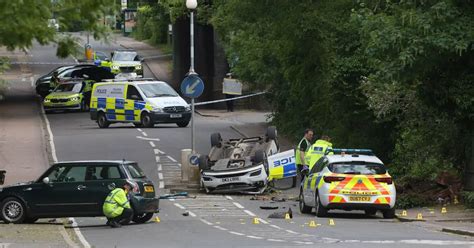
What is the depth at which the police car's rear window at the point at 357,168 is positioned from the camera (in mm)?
24669

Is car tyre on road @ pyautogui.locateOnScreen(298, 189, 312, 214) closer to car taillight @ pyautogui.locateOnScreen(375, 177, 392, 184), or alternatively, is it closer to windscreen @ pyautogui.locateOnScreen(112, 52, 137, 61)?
car taillight @ pyautogui.locateOnScreen(375, 177, 392, 184)

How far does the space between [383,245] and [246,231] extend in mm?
3955

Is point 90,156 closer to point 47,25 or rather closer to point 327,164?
point 327,164

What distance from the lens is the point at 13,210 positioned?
81.9 ft

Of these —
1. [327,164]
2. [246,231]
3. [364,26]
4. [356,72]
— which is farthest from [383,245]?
[356,72]

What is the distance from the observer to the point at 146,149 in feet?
131

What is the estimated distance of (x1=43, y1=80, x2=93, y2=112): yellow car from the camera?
55250 mm

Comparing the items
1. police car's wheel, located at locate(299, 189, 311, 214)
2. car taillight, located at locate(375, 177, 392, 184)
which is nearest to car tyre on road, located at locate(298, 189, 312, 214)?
police car's wheel, located at locate(299, 189, 311, 214)

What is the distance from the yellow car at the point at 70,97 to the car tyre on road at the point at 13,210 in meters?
30.4

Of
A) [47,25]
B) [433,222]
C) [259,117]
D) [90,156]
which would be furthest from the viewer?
[259,117]

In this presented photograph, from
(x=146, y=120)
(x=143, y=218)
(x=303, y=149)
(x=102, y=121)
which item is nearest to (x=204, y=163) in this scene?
(x=303, y=149)

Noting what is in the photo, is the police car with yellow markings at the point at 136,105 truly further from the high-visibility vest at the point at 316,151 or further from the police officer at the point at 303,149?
the high-visibility vest at the point at 316,151

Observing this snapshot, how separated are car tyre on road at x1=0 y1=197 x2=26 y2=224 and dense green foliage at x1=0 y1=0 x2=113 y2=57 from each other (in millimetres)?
12722

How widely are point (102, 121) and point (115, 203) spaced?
2401 centimetres
